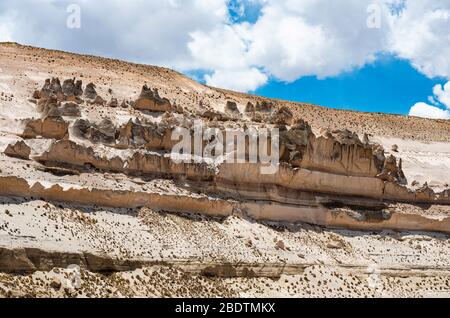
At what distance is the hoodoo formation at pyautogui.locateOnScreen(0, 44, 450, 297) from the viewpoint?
30.6 metres

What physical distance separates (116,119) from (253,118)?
10.8 metres

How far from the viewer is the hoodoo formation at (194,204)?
100ft

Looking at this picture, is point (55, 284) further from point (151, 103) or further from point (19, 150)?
point (151, 103)

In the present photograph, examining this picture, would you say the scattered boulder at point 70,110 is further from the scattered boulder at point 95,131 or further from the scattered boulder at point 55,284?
the scattered boulder at point 55,284

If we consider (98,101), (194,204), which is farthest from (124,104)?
(194,204)

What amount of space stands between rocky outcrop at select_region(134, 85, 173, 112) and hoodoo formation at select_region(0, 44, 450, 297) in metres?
0.10

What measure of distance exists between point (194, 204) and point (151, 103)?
43.4 feet

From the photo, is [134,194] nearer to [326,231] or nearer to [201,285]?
[201,285]

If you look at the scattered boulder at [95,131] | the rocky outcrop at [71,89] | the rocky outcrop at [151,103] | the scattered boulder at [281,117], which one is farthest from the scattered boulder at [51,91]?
the scattered boulder at [281,117]

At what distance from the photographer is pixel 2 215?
2927cm

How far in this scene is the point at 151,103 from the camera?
49.4 metres

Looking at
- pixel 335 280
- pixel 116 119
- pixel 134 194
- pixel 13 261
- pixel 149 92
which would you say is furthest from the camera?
pixel 149 92

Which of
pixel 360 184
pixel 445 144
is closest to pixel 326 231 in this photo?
pixel 360 184

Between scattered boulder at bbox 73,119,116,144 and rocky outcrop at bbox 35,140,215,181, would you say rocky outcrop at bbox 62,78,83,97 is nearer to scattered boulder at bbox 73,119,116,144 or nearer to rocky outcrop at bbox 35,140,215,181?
scattered boulder at bbox 73,119,116,144
